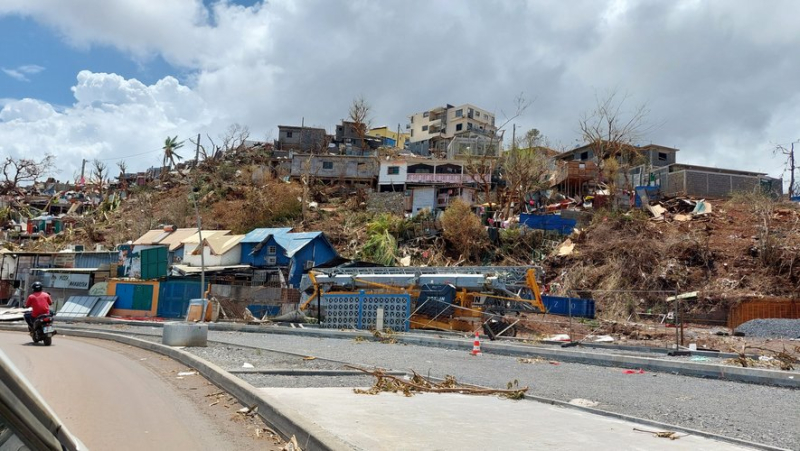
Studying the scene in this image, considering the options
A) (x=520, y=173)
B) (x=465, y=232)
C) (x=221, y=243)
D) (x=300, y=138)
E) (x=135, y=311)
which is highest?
(x=300, y=138)

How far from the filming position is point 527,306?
957 inches

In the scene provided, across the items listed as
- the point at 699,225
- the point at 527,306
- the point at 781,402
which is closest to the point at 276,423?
the point at 781,402

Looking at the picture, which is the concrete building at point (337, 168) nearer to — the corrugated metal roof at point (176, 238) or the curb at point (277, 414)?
the corrugated metal roof at point (176, 238)

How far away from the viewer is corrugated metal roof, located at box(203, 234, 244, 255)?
4303 centimetres

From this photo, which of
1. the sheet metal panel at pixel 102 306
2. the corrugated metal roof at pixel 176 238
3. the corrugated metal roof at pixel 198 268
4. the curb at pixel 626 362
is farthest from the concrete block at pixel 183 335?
the corrugated metal roof at pixel 176 238

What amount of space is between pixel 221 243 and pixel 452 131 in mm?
58617

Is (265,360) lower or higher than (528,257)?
lower

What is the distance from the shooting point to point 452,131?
316 ft

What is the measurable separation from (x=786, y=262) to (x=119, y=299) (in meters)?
39.4

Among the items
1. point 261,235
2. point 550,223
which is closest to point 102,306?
point 261,235

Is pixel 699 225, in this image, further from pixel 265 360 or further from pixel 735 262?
pixel 265 360

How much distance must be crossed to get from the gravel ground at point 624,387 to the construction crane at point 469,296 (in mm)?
6423

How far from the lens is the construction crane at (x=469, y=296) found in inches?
947

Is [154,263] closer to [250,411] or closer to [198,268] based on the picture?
[198,268]
